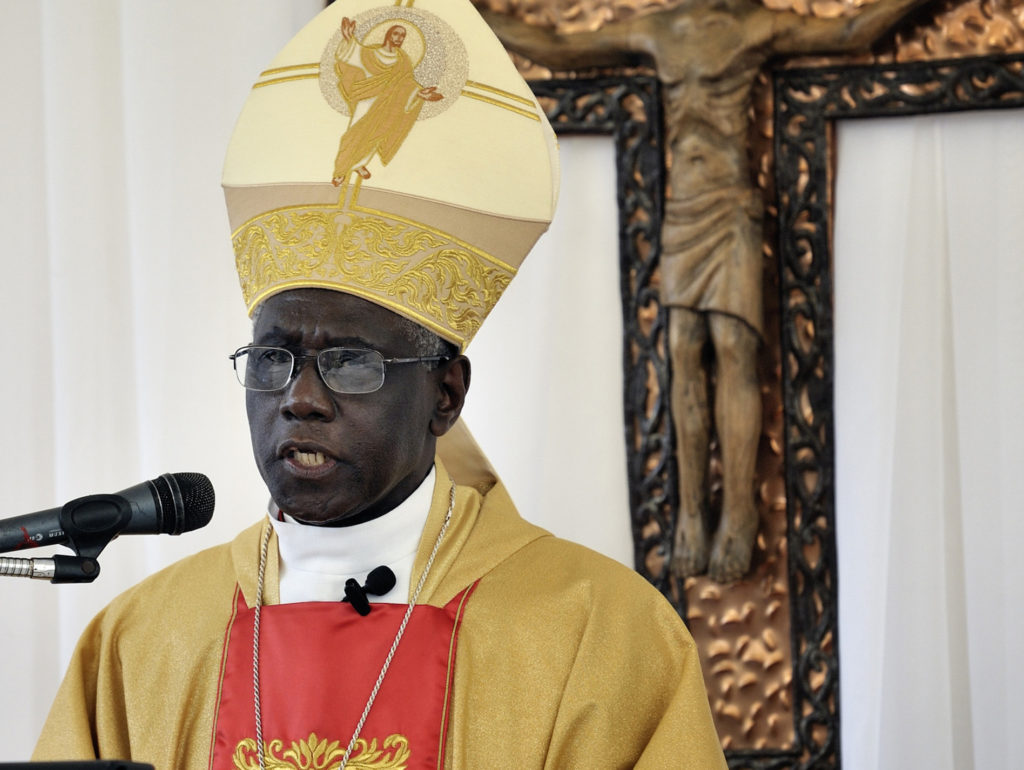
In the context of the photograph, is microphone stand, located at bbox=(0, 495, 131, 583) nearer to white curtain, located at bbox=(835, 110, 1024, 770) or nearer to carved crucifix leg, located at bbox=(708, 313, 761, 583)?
carved crucifix leg, located at bbox=(708, 313, 761, 583)

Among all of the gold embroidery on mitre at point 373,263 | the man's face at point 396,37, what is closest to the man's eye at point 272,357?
the gold embroidery on mitre at point 373,263

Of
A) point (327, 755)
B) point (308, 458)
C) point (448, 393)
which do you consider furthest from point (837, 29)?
point (327, 755)

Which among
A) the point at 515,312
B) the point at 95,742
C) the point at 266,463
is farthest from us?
the point at 515,312

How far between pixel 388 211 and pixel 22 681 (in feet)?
6.89

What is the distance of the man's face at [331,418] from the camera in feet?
7.25

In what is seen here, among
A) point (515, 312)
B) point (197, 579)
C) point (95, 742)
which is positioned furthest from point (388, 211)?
point (515, 312)

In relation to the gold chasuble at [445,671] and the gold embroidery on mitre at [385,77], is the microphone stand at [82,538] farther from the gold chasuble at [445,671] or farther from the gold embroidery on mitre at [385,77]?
the gold embroidery on mitre at [385,77]

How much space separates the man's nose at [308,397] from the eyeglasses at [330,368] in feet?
0.03

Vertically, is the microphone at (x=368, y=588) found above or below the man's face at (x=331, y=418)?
below

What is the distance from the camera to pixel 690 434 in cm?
370

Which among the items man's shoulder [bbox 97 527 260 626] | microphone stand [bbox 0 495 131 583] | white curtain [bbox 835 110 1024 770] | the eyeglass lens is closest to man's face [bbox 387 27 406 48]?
the eyeglass lens

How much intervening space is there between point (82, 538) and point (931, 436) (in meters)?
2.61

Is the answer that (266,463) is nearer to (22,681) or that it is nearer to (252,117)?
(252,117)

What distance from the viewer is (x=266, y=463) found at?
224 cm
